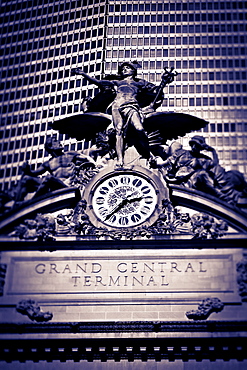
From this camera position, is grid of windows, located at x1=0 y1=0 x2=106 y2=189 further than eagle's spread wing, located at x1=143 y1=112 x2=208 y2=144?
Yes

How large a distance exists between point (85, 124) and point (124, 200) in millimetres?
5775

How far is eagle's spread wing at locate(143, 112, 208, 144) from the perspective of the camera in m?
42.6

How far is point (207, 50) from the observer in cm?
7288

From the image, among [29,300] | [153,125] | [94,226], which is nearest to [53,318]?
[29,300]

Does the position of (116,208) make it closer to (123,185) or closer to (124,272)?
(123,185)

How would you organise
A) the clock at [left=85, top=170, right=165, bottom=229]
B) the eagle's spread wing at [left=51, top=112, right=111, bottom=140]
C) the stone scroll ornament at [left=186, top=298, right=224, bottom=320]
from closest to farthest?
the stone scroll ornament at [left=186, top=298, right=224, bottom=320]
the clock at [left=85, top=170, right=165, bottom=229]
the eagle's spread wing at [left=51, top=112, right=111, bottom=140]

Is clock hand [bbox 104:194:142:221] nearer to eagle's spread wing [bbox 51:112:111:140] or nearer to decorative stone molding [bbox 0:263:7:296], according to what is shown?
decorative stone molding [bbox 0:263:7:296]

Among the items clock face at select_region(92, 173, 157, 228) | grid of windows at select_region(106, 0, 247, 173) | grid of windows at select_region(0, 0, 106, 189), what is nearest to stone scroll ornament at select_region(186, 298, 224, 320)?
clock face at select_region(92, 173, 157, 228)

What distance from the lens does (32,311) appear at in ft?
120

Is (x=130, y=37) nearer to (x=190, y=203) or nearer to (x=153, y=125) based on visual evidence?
(x=153, y=125)

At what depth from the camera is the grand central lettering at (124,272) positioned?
1469 inches

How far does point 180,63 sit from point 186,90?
7.31ft

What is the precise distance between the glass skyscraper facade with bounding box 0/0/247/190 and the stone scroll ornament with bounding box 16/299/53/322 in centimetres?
3260

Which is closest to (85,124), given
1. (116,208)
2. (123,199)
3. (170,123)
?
(170,123)
